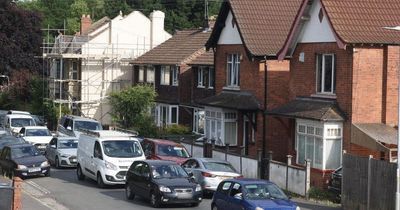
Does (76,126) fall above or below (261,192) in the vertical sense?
above

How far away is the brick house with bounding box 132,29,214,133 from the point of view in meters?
49.5

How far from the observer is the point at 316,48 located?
31469mm

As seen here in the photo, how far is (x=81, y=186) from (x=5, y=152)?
5.73 metres

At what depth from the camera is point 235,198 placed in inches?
829

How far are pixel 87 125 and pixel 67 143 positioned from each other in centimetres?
719

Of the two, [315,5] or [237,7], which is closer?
[315,5]

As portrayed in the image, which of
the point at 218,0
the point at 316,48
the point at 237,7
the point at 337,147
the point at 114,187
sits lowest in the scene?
the point at 114,187

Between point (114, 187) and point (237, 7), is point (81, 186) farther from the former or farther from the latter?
point (237, 7)

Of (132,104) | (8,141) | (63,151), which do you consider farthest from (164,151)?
(132,104)

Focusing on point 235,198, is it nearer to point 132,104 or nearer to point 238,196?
point 238,196

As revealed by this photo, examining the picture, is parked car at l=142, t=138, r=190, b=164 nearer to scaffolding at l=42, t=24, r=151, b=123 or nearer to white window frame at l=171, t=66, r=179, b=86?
white window frame at l=171, t=66, r=179, b=86

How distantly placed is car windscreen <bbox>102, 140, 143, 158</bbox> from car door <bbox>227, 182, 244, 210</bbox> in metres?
9.56

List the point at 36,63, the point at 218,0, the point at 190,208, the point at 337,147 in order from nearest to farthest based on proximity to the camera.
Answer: the point at 190,208, the point at 337,147, the point at 36,63, the point at 218,0

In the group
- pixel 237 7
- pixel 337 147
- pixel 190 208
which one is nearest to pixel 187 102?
pixel 237 7
